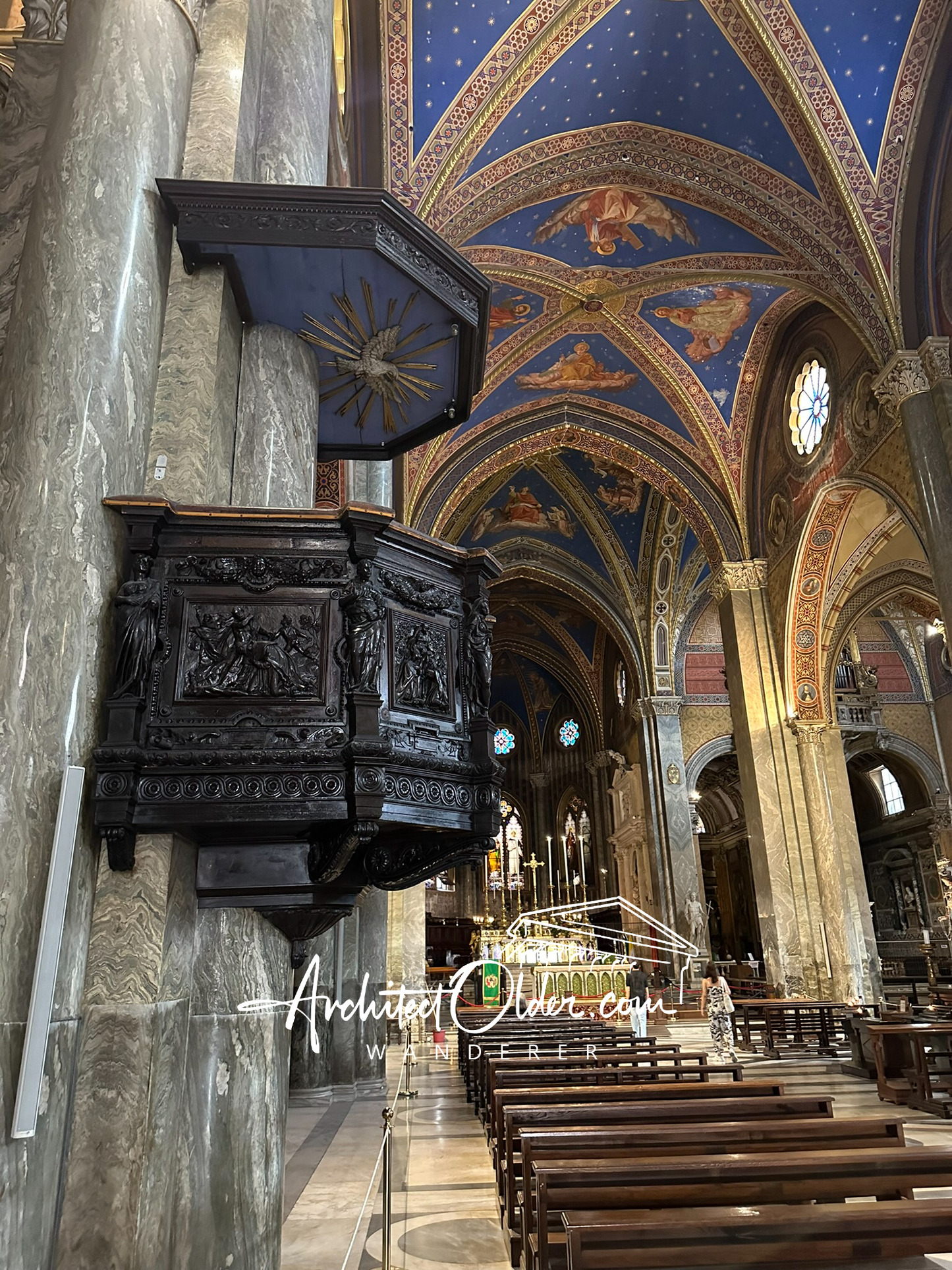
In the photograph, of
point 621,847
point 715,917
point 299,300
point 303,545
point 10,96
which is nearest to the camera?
point 303,545

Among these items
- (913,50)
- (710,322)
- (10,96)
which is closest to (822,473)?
(710,322)

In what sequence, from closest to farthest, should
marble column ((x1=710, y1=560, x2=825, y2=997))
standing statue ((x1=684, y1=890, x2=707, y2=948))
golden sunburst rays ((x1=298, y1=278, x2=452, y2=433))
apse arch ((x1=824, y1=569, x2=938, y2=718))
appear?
golden sunburst rays ((x1=298, y1=278, x2=452, y2=433)) → marble column ((x1=710, y1=560, x2=825, y2=997)) → apse arch ((x1=824, y1=569, x2=938, y2=718)) → standing statue ((x1=684, y1=890, x2=707, y2=948))

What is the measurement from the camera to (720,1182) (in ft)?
8.77

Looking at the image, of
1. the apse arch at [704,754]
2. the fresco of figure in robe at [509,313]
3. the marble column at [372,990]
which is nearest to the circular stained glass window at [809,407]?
the fresco of figure in robe at [509,313]

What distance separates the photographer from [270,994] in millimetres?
3080

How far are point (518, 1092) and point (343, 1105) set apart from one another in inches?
160

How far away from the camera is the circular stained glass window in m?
13.5

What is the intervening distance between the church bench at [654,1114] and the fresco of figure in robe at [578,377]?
13.4m

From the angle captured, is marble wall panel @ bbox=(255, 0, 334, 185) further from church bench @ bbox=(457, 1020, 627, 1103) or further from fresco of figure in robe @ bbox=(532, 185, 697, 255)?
fresco of figure in robe @ bbox=(532, 185, 697, 255)

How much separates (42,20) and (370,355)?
1.93 m

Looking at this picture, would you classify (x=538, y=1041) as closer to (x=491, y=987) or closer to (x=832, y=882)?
(x=832, y=882)

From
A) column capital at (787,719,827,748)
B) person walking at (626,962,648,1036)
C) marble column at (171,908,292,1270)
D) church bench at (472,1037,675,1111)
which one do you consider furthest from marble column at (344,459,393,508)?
person walking at (626,962,648,1036)

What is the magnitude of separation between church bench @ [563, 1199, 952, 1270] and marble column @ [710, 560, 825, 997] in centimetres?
1215

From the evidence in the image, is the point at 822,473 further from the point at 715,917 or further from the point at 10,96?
the point at 715,917
